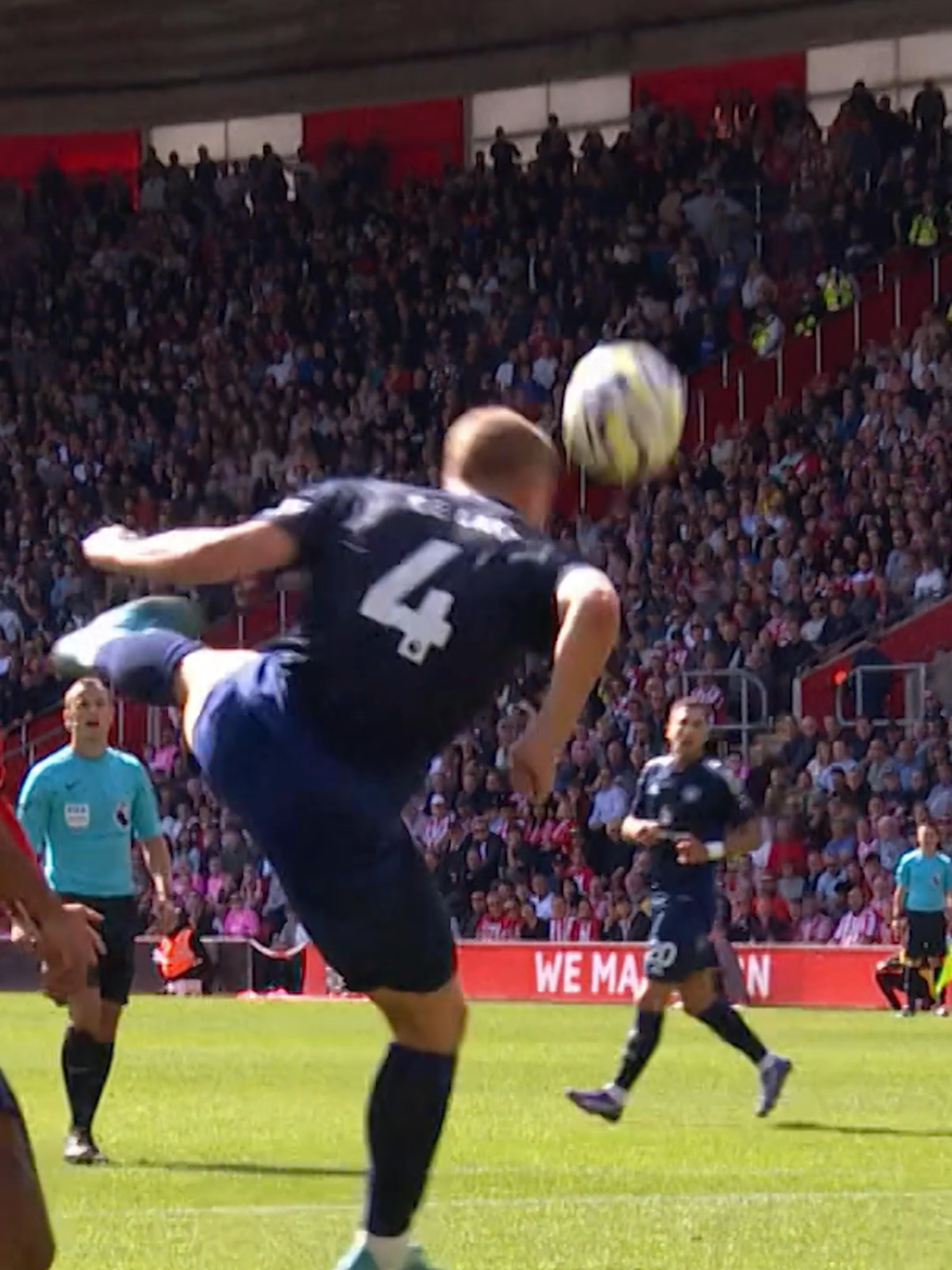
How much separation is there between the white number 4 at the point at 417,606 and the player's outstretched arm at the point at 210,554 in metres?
0.23

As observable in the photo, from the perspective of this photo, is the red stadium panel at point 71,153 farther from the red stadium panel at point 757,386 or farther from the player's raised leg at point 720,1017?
the player's raised leg at point 720,1017

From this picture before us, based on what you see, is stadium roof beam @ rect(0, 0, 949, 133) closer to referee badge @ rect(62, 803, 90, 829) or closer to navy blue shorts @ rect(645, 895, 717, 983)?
navy blue shorts @ rect(645, 895, 717, 983)

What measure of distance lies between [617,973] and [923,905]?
347cm

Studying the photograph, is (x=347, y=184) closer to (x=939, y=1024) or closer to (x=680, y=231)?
(x=680, y=231)

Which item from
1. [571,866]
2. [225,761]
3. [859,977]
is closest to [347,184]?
[571,866]

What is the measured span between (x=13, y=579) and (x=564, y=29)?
32.2 feet

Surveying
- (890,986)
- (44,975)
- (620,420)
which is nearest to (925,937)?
(890,986)

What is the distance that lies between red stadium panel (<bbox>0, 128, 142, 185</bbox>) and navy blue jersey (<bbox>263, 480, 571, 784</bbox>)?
4019cm

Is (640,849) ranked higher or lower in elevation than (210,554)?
lower

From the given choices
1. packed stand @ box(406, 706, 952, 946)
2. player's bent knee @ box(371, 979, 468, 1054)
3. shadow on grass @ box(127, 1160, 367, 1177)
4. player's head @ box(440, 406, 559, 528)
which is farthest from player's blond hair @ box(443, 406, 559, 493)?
packed stand @ box(406, 706, 952, 946)

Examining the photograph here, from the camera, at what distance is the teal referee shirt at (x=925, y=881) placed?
27250mm

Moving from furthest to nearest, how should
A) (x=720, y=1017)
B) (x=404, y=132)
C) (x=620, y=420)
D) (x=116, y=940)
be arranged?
1. (x=404, y=132)
2. (x=720, y=1017)
3. (x=116, y=940)
4. (x=620, y=420)

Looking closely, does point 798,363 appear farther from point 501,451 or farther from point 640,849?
point 501,451

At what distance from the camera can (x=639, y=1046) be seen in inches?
614
